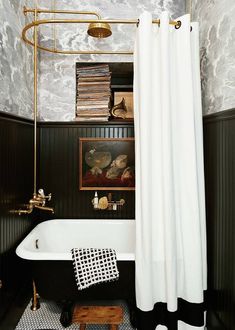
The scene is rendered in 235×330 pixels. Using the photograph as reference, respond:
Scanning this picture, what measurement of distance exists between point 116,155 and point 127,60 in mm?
915

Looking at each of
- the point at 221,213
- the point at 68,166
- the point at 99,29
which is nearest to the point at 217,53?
the point at 99,29

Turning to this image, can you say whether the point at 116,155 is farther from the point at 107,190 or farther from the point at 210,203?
the point at 210,203

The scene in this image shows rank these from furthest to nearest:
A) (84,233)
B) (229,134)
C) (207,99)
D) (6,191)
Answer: (84,233) → (207,99) → (6,191) → (229,134)

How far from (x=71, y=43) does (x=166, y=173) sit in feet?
5.73

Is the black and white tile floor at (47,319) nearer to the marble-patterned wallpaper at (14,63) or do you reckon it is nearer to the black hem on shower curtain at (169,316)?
the black hem on shower curtain at (169,316)

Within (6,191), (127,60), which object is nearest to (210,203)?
(6,191)

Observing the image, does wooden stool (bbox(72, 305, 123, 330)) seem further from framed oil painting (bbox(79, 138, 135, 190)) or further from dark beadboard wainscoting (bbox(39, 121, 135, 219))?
framed oil painting (bbox(79, 138, 135, 190))

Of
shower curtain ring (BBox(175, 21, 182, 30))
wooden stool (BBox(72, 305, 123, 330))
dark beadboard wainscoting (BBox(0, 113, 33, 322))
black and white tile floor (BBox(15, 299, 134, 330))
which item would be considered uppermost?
shower curtain ring (BBox(175, 21, 182, 30))

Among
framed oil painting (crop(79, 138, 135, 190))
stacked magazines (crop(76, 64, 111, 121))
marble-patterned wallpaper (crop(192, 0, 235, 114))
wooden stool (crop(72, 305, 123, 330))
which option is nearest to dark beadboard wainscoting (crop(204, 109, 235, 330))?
marble-patterned wallpaper (crop(192, 0, 235, 114))

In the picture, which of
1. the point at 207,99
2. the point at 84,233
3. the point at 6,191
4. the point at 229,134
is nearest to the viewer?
the point at 229,134

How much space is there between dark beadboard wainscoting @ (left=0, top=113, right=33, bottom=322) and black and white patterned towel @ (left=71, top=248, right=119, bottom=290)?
48 centimetres

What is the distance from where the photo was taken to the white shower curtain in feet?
5.57

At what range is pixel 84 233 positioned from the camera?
8.59 ft

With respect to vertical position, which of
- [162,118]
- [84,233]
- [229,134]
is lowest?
[84,233]
